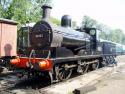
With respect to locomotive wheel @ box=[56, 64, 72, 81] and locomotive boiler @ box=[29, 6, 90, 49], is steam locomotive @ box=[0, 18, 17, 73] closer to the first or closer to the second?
locomotive boiler @ box=[29, 6, 90, 49]

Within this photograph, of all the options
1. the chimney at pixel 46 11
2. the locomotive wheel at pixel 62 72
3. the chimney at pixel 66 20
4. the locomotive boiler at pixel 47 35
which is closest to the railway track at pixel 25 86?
the locomotive wheel at pixel 62 72

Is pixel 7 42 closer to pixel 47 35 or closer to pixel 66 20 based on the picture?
pixel 66 20

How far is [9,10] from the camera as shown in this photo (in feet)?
87.5

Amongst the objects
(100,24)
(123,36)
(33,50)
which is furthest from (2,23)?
(123,36)

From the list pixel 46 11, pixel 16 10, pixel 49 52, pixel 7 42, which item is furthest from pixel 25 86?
pixel 16 10

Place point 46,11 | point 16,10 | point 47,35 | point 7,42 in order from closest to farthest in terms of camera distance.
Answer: point 47,35 → point 46,11 → point 7,42 → point 16,10

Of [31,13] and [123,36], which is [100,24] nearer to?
[123,36]

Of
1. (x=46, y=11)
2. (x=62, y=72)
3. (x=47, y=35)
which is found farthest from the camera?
(x=62, y=72)

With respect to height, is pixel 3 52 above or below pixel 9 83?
above

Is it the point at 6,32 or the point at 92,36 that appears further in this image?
the point at 92,36

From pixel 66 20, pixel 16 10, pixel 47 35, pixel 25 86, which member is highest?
pixel 16 10

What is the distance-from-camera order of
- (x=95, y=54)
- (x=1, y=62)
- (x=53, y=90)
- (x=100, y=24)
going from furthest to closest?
(x=100, y=24) → (x=95, y=54) → (x=1, y=62) → (x=53, y=90)

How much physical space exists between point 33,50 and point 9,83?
72.4 inches

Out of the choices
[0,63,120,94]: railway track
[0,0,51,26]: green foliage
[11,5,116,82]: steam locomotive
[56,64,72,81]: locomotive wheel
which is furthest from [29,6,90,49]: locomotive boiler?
[0,0,51,26]: green foliage
